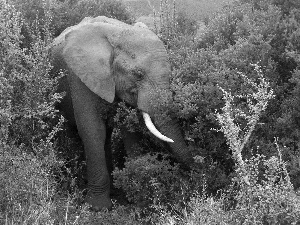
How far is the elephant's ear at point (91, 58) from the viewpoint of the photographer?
9495 millimetres

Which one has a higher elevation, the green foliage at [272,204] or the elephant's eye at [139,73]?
the elephant's eye at [139,73]

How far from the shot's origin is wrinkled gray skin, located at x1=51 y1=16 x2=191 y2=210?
30.5 feet

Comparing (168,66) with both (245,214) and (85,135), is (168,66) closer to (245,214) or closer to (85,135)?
(85,135)

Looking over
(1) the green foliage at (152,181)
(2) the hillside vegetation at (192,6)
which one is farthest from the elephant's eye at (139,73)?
(2) the hillside vegetation at (192,6)

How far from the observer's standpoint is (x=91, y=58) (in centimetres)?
961

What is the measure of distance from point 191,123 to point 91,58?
2.25m

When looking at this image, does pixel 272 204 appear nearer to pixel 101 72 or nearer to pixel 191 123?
pixel 191 123

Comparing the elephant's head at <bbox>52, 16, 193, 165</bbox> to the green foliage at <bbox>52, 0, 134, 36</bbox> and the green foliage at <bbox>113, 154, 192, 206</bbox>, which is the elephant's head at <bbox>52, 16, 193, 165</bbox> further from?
the green foliage at <bbox>52, 0, 134, 36</bbox>

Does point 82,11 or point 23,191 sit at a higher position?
point 82,11

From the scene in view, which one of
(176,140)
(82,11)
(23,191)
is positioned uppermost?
(82,11)

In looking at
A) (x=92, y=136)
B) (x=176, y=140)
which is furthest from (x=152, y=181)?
(x=92, y=136)

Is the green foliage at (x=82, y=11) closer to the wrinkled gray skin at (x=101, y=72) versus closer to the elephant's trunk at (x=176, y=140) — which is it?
the wrinkled gray skin at (x=101, y=72)

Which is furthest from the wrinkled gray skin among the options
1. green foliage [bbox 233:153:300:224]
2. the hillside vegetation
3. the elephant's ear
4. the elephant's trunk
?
the hillside vegetation

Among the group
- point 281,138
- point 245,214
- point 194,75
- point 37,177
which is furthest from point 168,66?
point 245,214
